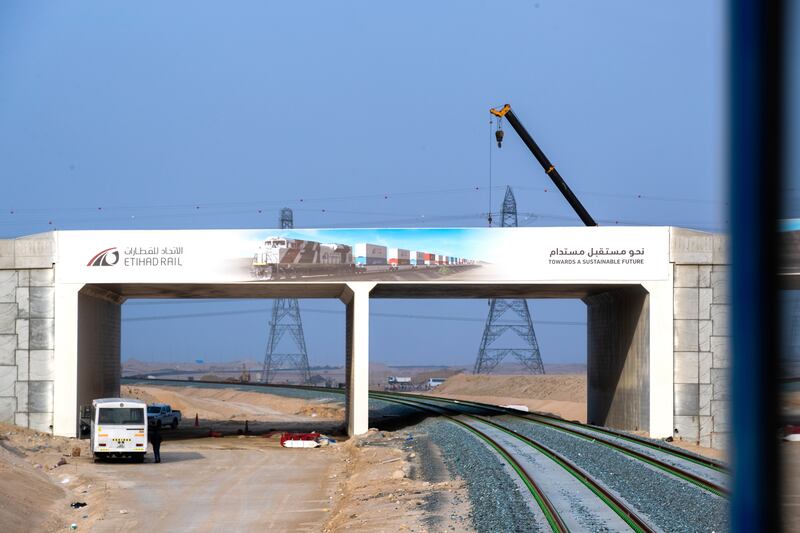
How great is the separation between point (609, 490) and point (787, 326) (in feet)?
62.7

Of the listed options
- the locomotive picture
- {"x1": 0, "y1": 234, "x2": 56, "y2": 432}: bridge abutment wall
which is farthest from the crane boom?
{"x1": 0, "y1": 234, "x2": 56, "y2": 432}: bridge abutment wall

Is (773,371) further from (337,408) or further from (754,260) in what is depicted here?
(337,408)

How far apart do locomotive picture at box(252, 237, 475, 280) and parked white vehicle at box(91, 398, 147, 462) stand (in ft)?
24.4

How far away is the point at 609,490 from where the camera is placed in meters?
21.7

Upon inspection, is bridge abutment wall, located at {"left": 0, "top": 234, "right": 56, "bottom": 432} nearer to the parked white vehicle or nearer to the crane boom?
the parked white vehicle

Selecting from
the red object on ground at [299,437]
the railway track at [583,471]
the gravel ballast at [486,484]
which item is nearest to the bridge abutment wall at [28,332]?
the red object on ground at [299,437]

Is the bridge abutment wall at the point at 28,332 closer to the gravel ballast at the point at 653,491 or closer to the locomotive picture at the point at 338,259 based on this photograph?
the locomotive picture at the point at 338,259

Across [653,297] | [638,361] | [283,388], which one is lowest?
[283,388]

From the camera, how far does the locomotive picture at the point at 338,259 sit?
38.5m

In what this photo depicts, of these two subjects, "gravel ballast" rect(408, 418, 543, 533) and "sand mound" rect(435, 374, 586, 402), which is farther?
"sand mound" rect(435, 374, 586, 402)

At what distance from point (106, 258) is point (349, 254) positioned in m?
8.91

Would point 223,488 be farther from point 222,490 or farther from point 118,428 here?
point 118,428

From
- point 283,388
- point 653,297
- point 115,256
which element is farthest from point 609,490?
point 283,388

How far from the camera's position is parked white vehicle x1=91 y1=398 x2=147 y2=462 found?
109 ft
